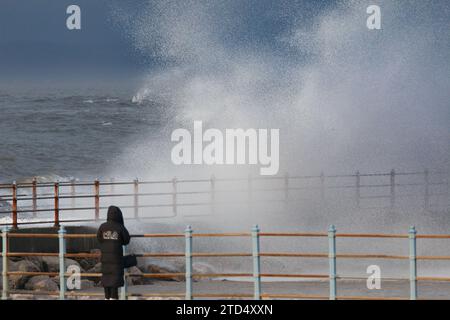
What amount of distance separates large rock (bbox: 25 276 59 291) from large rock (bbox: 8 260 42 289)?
→ 96mm

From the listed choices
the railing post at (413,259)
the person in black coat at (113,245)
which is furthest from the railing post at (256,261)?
the railing post at (413,259)

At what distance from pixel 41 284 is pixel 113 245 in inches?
202

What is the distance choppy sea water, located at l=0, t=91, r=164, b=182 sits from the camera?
59344 millimetres

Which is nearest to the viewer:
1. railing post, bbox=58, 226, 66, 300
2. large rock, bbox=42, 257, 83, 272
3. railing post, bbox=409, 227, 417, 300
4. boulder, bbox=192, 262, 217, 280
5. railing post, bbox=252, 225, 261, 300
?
railing post, bbox=409, 227, 417, 300

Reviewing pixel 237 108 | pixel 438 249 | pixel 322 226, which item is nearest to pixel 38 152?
pixel 237 108

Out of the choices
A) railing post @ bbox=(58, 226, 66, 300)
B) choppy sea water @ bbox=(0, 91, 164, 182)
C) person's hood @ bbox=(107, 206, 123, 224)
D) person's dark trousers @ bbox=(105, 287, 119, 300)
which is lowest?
person's dark trousers @ bbox=(105, 287, 119, 300)

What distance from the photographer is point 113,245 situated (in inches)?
593

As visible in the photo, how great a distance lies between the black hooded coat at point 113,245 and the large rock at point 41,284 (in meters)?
4.74

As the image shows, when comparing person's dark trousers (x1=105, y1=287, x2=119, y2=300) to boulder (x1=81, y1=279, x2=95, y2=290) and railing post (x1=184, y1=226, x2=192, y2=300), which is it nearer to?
railing post (x1=184, y1=226, x2=192, y2=300)

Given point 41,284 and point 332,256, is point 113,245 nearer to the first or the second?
point 332,256

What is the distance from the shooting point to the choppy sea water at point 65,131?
5934 cm

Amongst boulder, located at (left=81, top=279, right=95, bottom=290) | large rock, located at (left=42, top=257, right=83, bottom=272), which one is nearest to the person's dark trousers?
boulder, located at (left=81, top=279, right=95, bottom=290)

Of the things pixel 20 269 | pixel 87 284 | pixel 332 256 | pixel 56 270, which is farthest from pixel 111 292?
pixel 56 270

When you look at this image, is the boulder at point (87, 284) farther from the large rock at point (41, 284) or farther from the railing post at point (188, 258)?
the railing post at point (188, 258)
